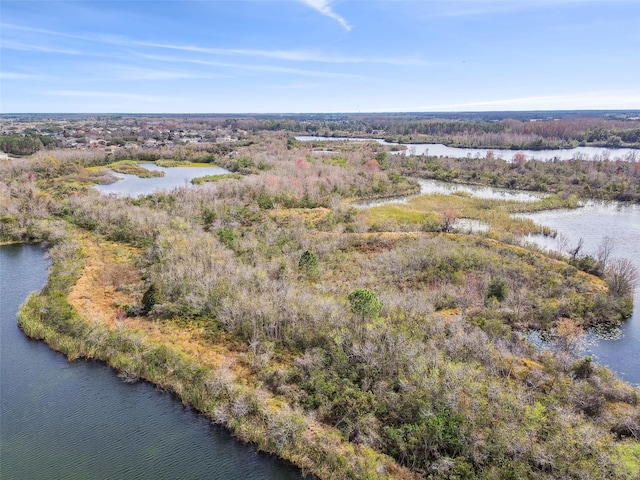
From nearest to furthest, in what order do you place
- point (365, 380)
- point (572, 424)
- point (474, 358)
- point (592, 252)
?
point (572, 424)
point (365, 380)
point (474, 358)
point (592, 252)

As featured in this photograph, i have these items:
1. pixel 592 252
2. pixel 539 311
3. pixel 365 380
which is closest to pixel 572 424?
pixel 365 380

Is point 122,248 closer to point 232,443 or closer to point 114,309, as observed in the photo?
point 114,309

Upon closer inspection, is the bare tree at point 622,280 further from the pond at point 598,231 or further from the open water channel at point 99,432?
the open water channel at point 99,432

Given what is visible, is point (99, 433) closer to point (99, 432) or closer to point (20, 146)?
point (99, 432)

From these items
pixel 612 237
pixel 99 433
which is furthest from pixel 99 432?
pixel 612 237

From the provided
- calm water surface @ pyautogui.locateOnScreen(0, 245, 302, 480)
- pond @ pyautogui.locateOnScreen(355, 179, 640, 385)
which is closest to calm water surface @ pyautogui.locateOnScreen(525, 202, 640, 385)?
pond @ pyautogui.locateOnScreen(355, 179, 640, 385)

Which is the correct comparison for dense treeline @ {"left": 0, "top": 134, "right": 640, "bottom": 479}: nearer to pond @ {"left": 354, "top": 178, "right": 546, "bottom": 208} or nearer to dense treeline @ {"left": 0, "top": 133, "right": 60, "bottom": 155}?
pond @ {"left": 354, "top": 178, "right": 546, "bottom": 208}

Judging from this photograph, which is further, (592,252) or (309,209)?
(309,209)
